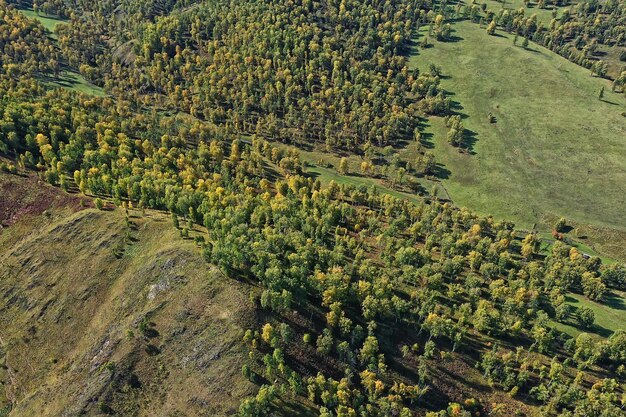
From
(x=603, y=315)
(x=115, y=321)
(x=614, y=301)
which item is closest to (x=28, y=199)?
(x=115, y=321)

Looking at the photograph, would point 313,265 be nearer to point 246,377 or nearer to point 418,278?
point 418,278

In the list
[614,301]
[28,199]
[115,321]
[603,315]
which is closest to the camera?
[115,321]

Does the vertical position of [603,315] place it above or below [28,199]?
above

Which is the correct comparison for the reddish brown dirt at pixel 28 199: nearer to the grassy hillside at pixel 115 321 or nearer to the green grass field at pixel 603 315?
the grassy hillside at pixel 115 321

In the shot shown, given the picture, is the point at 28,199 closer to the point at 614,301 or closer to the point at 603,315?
the point at 603,315

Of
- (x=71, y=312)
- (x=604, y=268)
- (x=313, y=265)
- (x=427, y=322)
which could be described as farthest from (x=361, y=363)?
(x=604, y=268)

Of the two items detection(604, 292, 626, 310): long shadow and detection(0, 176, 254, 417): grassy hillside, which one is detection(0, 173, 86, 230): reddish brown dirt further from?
detection(604, 292, 626, 310): long shadow

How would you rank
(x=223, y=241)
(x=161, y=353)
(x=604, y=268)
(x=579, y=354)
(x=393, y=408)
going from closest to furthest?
1. (x=393, y=408)
2. (x=161, y=353)
3. (x=579, y=354)
4. (x=223, y=241)
5. (x=604, y=268)
